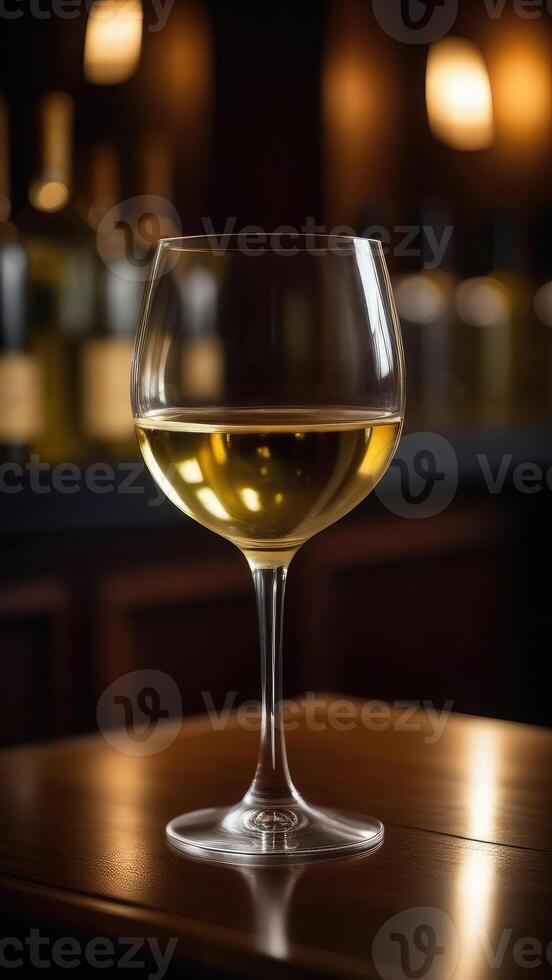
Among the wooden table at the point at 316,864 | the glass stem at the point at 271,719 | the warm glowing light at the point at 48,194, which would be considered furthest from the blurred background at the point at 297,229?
the glass stem at the point at 271,719

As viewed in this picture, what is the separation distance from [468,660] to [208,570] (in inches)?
28.5

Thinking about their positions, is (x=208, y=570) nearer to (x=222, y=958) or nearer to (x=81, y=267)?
(x=81, y=267)

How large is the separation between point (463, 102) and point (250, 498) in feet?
6.56

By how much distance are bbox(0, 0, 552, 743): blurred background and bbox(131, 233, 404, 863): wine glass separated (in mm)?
1228

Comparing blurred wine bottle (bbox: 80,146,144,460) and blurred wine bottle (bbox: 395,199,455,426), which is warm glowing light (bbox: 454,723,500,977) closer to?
blurred wine bottle (bbox: 80,146,144,460)

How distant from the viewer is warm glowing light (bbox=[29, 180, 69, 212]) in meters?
2.25

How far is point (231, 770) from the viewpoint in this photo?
790mm

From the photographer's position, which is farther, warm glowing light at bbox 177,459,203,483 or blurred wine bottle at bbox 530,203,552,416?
blurred wine bottle at bbox 530,203,552,416

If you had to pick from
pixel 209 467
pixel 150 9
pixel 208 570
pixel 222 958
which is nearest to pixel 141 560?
pixel 208 570

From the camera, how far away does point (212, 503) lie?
0.65m

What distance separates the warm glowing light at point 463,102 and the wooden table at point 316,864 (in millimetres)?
1773

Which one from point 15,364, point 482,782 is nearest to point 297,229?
point 15,364

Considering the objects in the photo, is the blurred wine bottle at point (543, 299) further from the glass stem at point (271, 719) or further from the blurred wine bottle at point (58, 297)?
the glass stem at point (271, 719)

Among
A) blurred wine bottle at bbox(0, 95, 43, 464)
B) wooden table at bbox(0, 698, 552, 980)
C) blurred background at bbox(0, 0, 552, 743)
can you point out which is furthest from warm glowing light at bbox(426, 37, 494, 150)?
wooden table at bbox(0, 698, 552, 980)
